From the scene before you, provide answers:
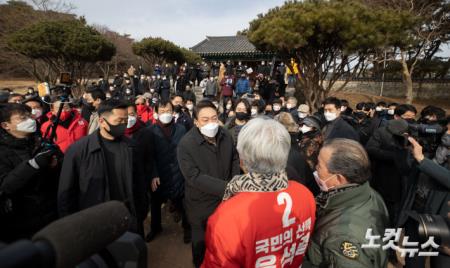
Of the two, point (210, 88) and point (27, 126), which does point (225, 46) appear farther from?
point (27, 126)

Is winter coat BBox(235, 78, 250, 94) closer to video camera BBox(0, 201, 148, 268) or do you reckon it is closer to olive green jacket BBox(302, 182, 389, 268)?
olive green jacket BBox(302, 182, 389, 268)

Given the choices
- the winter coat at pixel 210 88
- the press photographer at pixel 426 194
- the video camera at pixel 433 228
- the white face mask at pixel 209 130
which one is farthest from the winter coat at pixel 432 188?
the winter coat at pixel 210 88

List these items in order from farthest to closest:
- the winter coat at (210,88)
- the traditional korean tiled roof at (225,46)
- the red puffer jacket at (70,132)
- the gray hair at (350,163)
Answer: the traditional korean tiled roof at (225,46) < the winter coat at (210,88) < the red puffer jacket at (70,132) < the gray hair at (350,163)

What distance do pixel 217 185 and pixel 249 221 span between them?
1091 millimetres

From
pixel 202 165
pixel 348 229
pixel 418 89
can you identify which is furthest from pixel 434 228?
pixel 418 89

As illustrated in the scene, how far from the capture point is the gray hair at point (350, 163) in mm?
1511

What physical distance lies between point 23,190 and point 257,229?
72.7 inches

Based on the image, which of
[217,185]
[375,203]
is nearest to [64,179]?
[217,185]

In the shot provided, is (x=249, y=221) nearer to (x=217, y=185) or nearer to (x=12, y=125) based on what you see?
(x=217, y=185)

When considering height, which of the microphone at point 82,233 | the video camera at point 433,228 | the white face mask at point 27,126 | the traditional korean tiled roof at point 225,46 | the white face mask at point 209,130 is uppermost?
the traditional korean tiled roof at point 225,46

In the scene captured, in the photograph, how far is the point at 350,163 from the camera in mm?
1521

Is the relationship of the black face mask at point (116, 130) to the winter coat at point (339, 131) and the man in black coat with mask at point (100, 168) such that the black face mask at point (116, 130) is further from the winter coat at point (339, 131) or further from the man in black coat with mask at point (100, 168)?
the winter coat at point (339, 131)

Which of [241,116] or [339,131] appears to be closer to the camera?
[339,131]

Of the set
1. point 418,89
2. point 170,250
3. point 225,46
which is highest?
point 225,46
